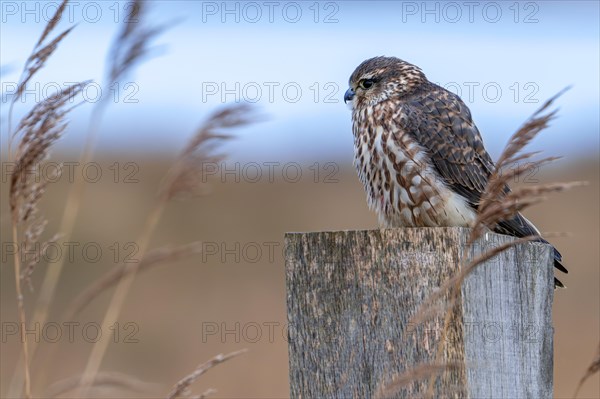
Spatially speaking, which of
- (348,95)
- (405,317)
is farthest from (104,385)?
(348,95)

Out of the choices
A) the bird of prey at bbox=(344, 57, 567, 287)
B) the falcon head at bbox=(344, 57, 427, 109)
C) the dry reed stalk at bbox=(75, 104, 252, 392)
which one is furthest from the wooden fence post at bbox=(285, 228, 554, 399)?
the falcon head at bbox=(344, 57, 427, 109)

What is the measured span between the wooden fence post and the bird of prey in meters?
1.61

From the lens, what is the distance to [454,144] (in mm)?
4555

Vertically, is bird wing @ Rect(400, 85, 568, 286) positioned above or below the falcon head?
below

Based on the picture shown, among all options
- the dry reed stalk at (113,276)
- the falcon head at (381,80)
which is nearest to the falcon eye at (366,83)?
the falcon head at (381,80)

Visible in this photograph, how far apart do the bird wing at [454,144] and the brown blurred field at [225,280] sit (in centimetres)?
347

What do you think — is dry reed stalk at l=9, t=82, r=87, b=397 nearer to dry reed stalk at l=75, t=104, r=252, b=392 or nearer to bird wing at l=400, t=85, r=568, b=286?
dry reed stalk at l=75, t=104, r=252, b=392

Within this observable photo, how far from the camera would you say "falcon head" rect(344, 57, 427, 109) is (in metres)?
4.84

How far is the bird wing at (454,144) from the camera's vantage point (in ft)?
14.5

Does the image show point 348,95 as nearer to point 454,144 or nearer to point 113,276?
point 454,144

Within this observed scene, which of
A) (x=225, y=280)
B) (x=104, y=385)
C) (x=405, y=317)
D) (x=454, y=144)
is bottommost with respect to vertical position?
(x=104, y=385)

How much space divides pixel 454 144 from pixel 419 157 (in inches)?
11.2

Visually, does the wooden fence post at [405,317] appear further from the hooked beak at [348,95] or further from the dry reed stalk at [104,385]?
the hooked beak at [348,95]

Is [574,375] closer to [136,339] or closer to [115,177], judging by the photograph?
[136,339]
